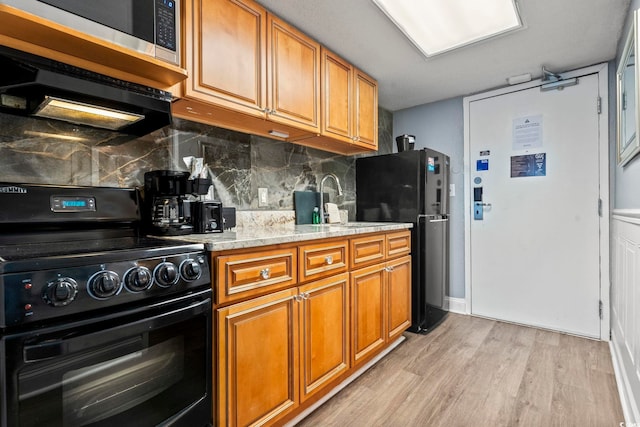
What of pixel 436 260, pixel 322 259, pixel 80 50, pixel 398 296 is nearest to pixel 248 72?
pixel 80 50

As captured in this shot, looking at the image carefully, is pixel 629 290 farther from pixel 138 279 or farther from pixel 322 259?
pixel 138 279

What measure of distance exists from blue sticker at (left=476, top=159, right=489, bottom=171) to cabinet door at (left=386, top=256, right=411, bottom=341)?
4.10ft

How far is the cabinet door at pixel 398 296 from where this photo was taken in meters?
2.24

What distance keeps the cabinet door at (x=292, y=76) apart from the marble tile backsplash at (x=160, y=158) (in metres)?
0.36

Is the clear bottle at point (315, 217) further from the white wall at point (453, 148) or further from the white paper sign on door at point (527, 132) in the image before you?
the white paper sign on door at point (527, 132)

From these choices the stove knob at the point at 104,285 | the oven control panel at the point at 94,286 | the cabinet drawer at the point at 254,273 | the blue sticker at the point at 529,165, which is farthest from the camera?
→ the blue sticker at the point at 529,165

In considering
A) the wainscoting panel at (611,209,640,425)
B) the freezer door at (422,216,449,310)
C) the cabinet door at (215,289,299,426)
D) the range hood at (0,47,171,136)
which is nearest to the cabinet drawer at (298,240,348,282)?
the cabinet door at (215,289,299,426)

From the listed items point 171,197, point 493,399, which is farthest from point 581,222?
point 171,197

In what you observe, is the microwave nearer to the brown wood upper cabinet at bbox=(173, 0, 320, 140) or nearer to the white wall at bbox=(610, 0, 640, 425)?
the brown wood upper cabinet at bbox=(173, 0, 320, 140)

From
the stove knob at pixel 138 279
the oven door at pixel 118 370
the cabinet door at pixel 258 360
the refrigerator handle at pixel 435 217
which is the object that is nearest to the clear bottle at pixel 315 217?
the refrigerator handle at pixel 435 217

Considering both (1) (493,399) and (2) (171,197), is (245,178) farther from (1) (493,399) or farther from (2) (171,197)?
(1) (493,399)

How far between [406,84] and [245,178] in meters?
1.75

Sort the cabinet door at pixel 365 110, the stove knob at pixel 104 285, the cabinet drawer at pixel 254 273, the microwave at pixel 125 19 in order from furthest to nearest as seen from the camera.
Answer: the cabinet door at pixel 365 110, the cabinet drawer at pixel 254 273, the microwave at pixel 125 19, the stove knob at pixel 104 285

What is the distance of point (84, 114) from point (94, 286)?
32.6 inches
